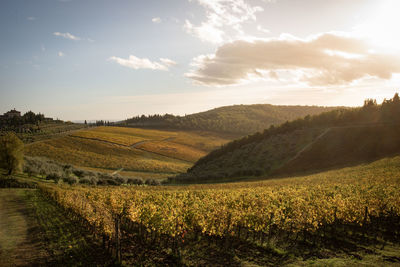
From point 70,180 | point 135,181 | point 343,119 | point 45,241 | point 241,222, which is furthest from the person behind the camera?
point 343,119

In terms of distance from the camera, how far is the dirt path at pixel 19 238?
13286mm

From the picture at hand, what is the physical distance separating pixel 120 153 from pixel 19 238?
77.1 metres

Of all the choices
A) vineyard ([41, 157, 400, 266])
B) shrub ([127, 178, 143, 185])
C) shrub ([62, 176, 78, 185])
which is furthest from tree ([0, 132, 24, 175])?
vineyard ([41, 157, 400, 266])

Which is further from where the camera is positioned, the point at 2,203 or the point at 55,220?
the point at 2,203

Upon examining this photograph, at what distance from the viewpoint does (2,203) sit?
89.1 feet

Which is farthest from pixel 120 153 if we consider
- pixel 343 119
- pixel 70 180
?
pixel 343 119

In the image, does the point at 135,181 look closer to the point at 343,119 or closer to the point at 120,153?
the point at 120,153

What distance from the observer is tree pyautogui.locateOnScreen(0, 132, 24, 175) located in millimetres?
44094

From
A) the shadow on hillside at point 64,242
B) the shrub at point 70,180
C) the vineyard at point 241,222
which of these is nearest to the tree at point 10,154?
the shrub at point 70,180

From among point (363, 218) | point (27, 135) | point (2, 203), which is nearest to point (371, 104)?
point (363, 218)

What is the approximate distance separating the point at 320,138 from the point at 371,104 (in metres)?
22.0

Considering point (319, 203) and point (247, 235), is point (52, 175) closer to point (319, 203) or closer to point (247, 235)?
point (247, 235)

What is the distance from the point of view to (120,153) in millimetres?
91375

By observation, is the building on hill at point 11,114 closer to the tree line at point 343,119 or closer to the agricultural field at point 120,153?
the agricultural field at point 120,153
